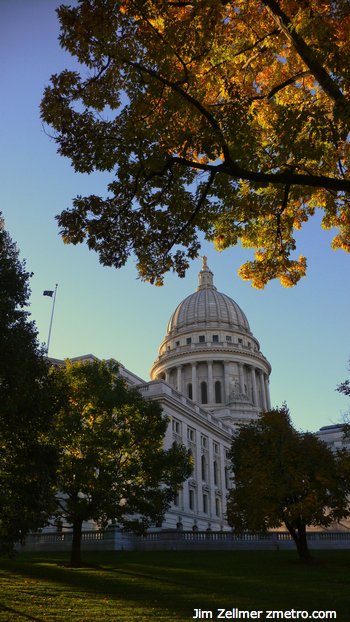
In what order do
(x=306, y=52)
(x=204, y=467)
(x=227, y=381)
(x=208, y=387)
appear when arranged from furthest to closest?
(x=227, y=381) → (x=208, y=387) → (x=204, y=467) → (x=306, y=52)

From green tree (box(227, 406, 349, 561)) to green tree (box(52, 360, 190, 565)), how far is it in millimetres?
4243

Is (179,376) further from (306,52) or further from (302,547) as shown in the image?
(306,52)

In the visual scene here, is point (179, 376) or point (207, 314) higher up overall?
point (207, 314)

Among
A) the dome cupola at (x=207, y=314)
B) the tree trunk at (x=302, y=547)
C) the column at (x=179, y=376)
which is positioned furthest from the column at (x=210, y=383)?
the tree trunk at (x=302, y=547)

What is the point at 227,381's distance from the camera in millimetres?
107188

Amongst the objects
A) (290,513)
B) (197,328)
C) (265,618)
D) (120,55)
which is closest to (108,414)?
(290,513)

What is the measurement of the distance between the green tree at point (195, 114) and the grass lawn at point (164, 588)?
945 cm

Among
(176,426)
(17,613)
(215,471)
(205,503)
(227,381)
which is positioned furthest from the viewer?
(227,381)

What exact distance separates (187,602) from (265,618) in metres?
3.04

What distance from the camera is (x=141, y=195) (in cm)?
1372

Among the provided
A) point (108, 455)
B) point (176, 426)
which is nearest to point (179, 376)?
point (176, 426)

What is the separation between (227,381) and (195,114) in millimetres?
97448

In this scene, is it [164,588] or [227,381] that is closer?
[164,588]

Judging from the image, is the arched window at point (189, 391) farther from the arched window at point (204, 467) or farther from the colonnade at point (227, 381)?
the arched window at point (204, 467)
